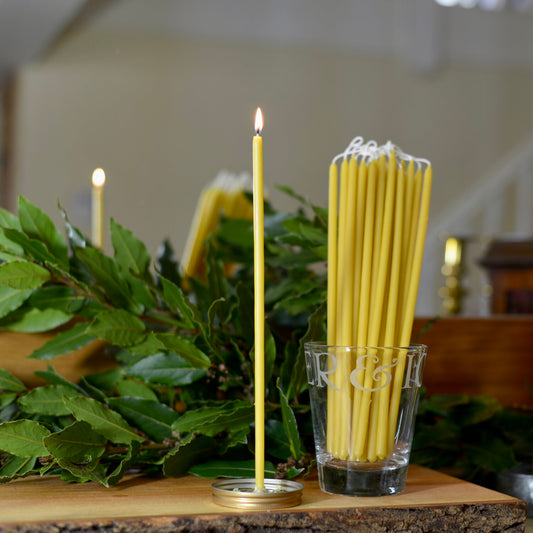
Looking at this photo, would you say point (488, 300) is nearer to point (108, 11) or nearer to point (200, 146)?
point (200, 146)

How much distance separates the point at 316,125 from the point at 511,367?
2.92 meters

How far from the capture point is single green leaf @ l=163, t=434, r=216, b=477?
472 mm

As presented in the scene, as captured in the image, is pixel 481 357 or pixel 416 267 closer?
pixel 416 267

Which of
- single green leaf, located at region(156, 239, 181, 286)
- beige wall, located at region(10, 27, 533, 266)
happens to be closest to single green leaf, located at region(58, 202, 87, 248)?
single green leaf, located at region(156, 239, 181, 286)

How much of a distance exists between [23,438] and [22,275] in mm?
113

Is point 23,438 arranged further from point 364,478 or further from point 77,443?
point 364,478

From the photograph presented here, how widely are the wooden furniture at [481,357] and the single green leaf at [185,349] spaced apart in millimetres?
311

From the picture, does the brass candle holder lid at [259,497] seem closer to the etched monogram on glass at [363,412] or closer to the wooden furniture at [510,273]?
the etched monogram on glass at [363,412]

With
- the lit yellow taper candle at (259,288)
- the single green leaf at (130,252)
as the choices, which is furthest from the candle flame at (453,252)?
the lit yellow taper candle at (259,288)

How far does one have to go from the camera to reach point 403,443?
0.45 m

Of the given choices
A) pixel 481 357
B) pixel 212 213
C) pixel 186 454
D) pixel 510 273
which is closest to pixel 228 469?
pixel 186 454

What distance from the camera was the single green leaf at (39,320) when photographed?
55 centimetres

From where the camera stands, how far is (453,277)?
4.50 ft

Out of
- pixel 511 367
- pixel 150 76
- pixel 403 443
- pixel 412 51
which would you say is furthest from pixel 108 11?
pixel 403 443
